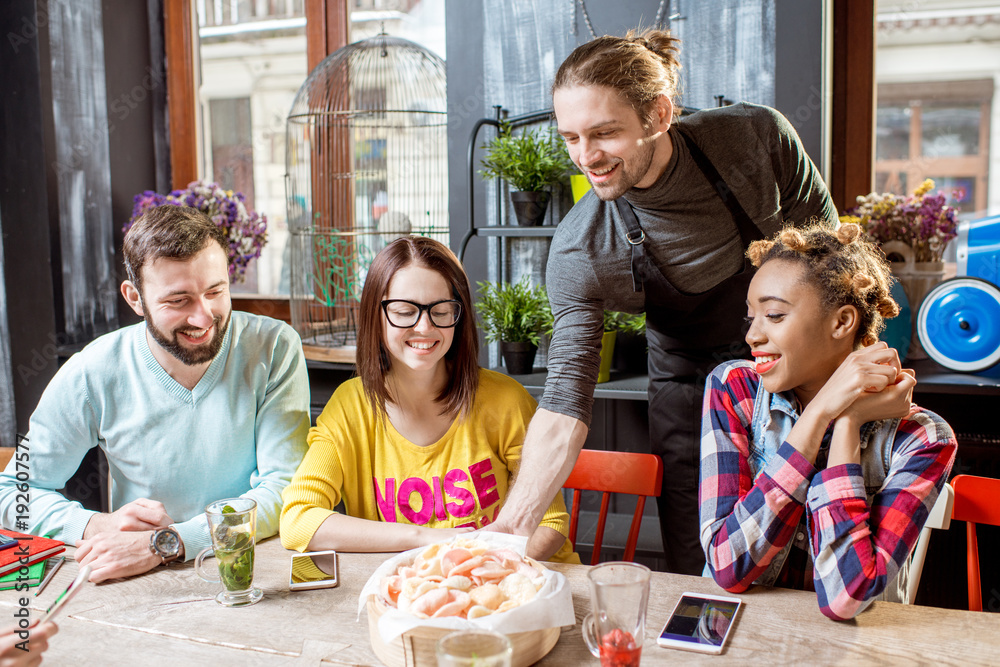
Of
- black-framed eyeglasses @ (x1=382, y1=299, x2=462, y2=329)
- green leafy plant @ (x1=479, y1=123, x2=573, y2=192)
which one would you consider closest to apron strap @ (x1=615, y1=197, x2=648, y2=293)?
black-framed eyeglasses @ (x1=382, y1=299, x2=462, y2=329)

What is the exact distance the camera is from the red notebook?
1.30 meters

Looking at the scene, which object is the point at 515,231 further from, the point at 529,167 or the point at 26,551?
the point at 26,551

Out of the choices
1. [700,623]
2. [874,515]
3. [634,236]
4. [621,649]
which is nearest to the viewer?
[621,649]

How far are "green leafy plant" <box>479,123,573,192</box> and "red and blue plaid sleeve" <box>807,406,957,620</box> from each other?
1.42 m

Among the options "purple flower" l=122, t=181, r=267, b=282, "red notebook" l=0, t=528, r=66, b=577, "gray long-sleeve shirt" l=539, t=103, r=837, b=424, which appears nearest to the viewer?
"red notebook" l=0, t=528, r=66, b=577

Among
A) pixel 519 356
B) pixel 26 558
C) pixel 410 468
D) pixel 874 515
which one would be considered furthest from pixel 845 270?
pixel 26 558

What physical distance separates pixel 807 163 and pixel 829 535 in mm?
954

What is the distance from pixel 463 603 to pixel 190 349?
89cm

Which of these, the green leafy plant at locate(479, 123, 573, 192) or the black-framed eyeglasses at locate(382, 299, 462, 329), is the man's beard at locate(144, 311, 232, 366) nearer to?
the black-framed eyeglasses at locate(382, 299, 462, 329)

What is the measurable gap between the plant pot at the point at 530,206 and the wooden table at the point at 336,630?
55.1 inches

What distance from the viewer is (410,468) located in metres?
1.54

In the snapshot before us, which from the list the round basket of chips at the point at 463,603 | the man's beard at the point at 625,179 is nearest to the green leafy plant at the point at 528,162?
the man's beard at the point at 625,179

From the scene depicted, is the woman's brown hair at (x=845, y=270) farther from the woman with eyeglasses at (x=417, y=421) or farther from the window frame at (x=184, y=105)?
the window frame at (x=184, y=105)

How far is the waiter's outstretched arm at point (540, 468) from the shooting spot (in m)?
1.42
